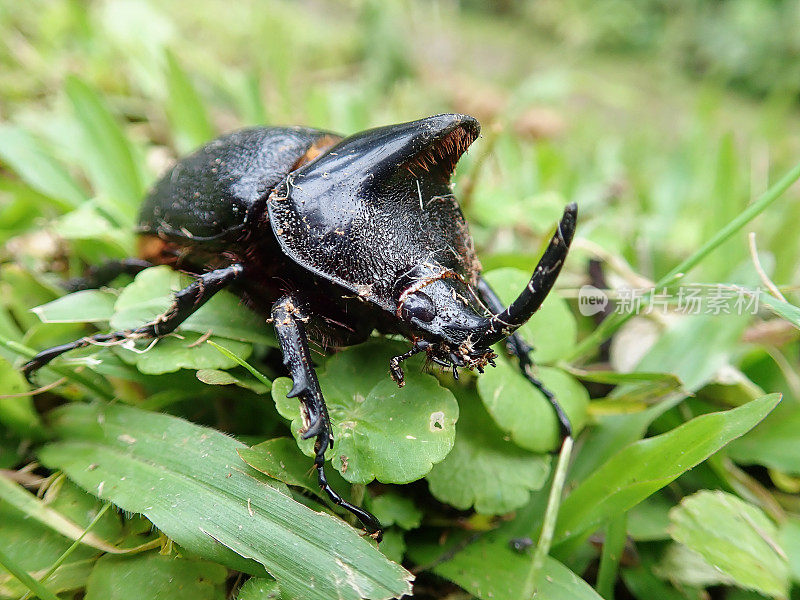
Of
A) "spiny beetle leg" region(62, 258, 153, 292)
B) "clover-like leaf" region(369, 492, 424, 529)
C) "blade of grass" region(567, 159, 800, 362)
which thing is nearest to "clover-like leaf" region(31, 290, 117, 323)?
"spiny beetle leg" region(62, 258, 153, 292)

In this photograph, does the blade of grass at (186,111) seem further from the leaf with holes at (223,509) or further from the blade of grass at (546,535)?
the blade of grass at (546,535)

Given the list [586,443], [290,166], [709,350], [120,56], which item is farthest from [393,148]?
[120,56]

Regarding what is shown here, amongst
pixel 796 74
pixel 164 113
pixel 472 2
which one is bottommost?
pixel 796 74

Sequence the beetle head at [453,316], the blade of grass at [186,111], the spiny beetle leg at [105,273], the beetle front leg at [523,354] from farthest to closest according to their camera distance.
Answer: the blade of grass at [186,111]
the spiny beetle leg at [105,273]
the beetle front leg at [523,354]
the beetle head at [453,316]

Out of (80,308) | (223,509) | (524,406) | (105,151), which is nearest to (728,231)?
(524,406)

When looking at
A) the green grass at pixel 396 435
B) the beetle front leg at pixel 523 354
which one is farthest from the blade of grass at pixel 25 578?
the beetle front leg at pixel 523 354

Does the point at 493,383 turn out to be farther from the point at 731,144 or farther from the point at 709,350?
the point at 731,144
